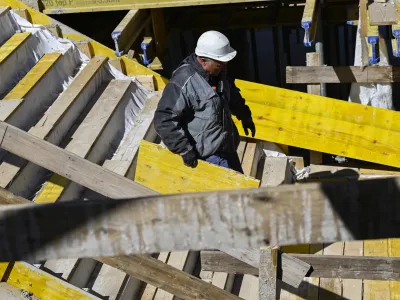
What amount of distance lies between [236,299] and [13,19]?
504cm

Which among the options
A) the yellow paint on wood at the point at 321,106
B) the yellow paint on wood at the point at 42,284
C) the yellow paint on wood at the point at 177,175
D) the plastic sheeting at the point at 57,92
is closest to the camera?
the yellow paint on wood at the point at 42,284

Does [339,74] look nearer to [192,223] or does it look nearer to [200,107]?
[200,107]

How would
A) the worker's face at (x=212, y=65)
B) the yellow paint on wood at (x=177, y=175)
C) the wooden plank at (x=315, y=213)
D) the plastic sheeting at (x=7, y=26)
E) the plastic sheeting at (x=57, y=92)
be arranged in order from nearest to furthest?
the wooden plank at (x=315, y=213) < the worker's face at (x=212, y=65) < the yellow paint on wood at (x=177, y=175) < the plastic sheeting at (x=57, y=92) < the plastic sheeting at (x=7, y=26)

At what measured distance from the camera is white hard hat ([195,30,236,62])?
215 inches

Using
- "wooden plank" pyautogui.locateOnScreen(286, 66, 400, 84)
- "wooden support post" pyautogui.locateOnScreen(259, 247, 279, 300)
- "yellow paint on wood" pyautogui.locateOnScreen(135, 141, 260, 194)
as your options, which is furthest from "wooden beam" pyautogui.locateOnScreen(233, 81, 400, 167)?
"wooden support post" pyautogui.locateOnScreen(259, 247, 279, 300)

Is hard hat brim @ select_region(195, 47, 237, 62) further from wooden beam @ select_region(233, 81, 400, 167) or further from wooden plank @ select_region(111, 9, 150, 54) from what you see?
wooden plank @ select_region(111, 9, 150, 54)

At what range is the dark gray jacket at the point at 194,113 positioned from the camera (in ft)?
18.3

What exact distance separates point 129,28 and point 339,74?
2.55 m

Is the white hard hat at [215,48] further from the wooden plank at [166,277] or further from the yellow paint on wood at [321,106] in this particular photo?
the yellow paint on wood at [321,106]

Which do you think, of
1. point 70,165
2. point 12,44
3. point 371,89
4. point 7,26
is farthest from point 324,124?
point 7,26

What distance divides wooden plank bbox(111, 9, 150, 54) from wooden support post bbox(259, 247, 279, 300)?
13.6 feet

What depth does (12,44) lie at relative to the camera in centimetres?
778

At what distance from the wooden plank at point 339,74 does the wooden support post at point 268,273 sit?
3.55 metres

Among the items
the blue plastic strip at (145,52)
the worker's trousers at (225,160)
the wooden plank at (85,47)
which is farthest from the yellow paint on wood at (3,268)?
the blue plastic strip at (145,52)
